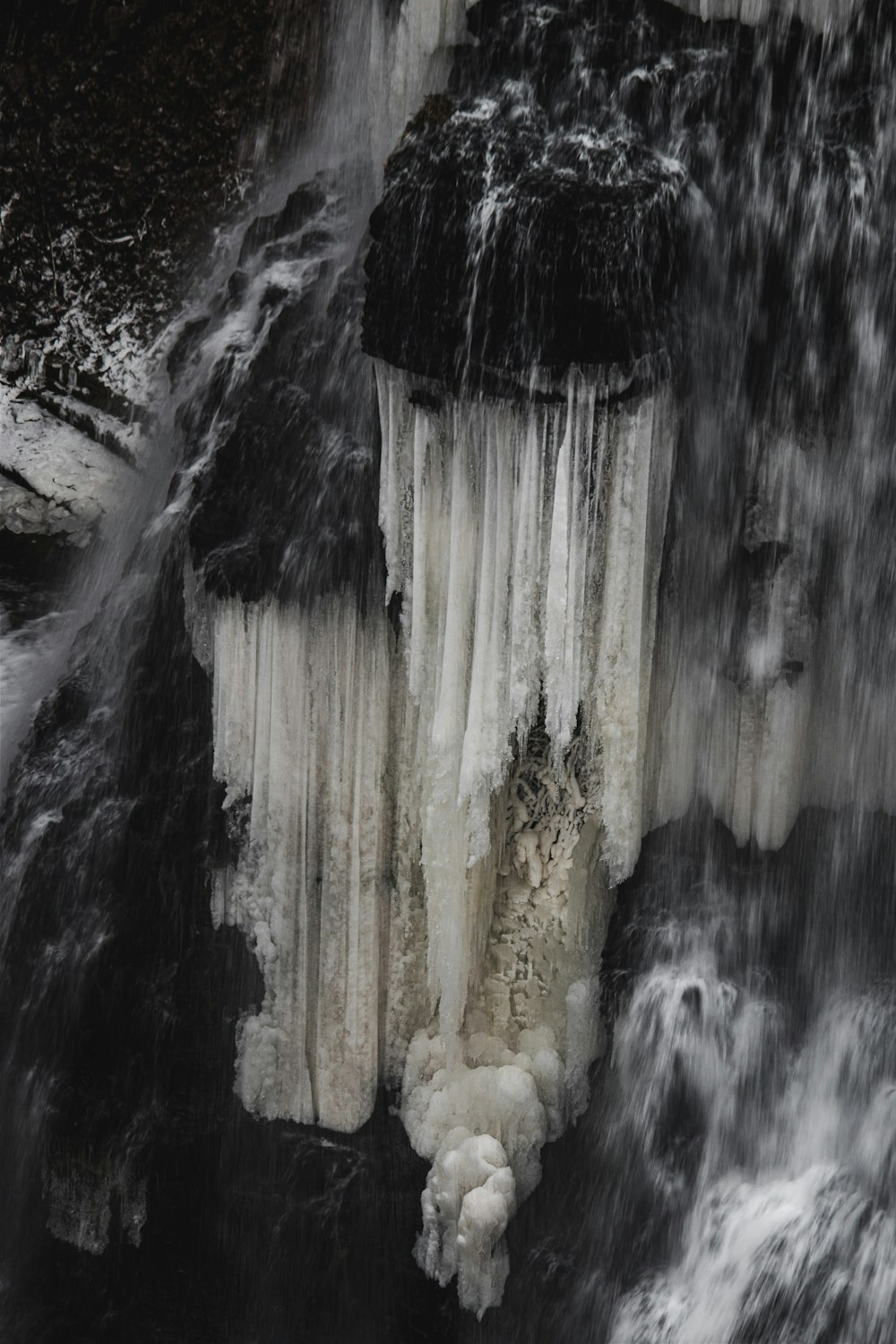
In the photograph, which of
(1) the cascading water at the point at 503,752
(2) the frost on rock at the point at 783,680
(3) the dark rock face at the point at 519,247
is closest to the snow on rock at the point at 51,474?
(1) the cascading water at the point at 503,752

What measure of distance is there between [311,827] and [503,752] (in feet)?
4.07

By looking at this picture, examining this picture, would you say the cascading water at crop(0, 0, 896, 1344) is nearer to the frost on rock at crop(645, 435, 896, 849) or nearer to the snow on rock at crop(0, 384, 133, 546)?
the frost on rock at crop(645, 435, 896, 849)

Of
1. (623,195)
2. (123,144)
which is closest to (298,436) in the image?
(623,195)

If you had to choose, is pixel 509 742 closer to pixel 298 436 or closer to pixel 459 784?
pixel 459 784

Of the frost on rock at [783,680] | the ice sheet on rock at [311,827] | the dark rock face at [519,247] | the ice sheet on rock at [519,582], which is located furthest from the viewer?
the ice sheet on rock at [311,827]

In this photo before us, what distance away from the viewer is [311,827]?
7941 mm

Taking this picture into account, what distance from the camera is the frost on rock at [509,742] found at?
6.94 meters

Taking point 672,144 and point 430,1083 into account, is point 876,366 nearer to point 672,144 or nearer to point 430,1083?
point 672,144

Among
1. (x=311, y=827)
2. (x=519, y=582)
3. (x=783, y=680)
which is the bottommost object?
(x=311, y=827)

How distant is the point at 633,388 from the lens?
6816mm

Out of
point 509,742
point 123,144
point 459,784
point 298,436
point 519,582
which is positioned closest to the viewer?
point 519,582

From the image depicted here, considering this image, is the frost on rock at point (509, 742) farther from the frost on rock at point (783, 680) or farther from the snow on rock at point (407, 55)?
the snow on rock at point (407, 55)

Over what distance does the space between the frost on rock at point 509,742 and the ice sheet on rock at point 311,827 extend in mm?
217

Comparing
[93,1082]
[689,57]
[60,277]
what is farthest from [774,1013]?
[60,277]
